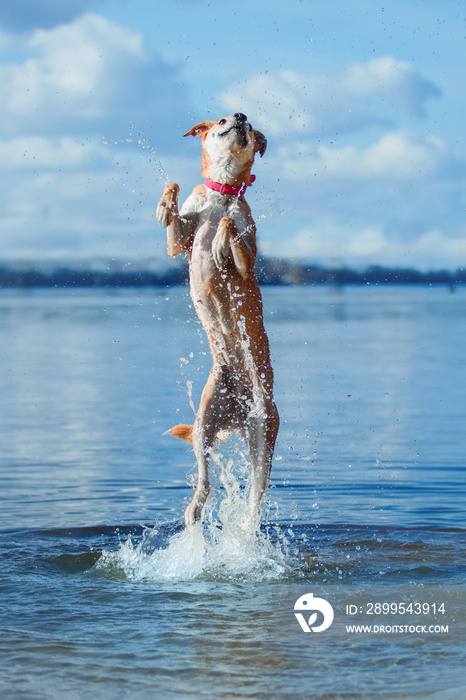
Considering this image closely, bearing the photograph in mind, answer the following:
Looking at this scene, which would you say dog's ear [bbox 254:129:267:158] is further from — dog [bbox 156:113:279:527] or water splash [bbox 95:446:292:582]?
water splash [bbox 95:446:292:582]

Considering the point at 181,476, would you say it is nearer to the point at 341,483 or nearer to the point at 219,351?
the point at 341,483

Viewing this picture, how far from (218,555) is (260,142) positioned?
2.83 m

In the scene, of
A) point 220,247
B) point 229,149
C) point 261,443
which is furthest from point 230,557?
point 229,149

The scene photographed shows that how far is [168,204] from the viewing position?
19.2 feet

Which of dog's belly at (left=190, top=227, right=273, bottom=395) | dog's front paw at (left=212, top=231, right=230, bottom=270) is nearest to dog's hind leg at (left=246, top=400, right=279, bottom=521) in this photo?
dog's belly at (left=190, top=227, right=273, bottom=395)

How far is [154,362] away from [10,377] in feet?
12.2

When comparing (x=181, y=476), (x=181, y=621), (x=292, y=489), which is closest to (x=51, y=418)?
(x=181, y=476)

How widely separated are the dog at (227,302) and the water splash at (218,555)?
0.21 m

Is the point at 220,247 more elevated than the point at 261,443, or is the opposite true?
the point at 220,247

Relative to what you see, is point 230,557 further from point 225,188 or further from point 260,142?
point 260,142

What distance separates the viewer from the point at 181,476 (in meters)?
9.48

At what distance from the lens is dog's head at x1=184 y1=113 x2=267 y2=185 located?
5961mm

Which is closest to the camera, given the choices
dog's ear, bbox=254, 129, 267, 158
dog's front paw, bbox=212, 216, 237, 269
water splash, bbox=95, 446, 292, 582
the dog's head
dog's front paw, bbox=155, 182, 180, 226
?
dog's front paw, bbox=212, 216, 237, 269

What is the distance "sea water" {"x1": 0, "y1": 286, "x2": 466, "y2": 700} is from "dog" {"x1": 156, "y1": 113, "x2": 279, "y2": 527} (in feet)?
0.95
